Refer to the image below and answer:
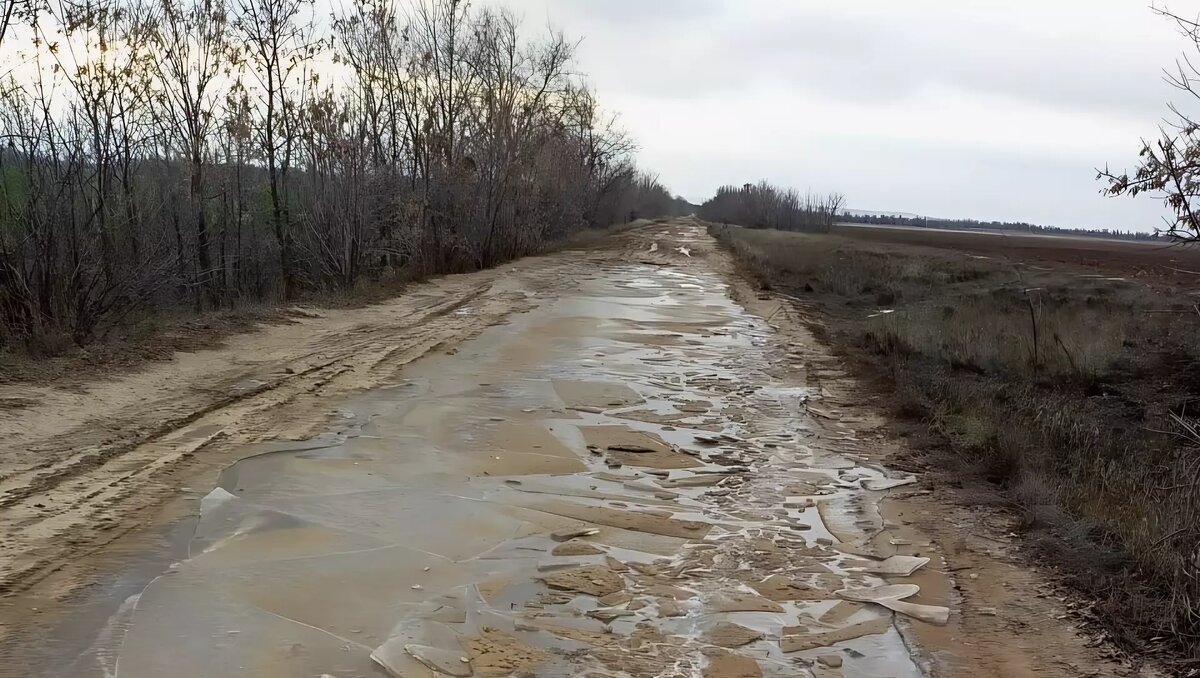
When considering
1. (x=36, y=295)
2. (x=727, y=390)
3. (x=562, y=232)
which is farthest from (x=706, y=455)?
(x=562, y=232)

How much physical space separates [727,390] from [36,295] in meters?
8.44

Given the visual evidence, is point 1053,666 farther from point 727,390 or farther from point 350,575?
point 727,390

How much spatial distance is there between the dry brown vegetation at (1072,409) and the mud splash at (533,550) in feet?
3.74

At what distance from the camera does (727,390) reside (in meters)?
10.2

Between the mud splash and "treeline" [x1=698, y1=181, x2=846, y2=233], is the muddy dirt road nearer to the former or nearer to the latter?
the mud splash

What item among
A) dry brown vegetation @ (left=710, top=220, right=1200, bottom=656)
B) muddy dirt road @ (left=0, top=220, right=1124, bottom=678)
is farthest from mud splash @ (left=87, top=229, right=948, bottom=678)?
dry brown vegetation @ (left=710, top=220, right=1200, bottom=656)

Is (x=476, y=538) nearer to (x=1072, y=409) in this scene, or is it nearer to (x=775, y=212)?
(x=1072, y=409)

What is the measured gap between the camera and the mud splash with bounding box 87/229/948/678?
3.91 metres

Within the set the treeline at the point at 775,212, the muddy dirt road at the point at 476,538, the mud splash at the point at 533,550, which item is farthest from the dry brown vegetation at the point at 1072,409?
the treeline at the point at 775,212

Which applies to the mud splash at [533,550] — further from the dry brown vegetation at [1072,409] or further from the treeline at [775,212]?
the treeline at [775,212]

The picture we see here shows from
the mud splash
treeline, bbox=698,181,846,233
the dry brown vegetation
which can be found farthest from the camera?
treeline, bbox=698,181,846,233

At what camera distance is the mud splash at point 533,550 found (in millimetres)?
3914

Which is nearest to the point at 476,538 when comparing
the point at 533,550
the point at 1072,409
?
the point at 533,550

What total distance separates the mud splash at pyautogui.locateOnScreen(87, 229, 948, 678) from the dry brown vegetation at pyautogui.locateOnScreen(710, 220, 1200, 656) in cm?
114
